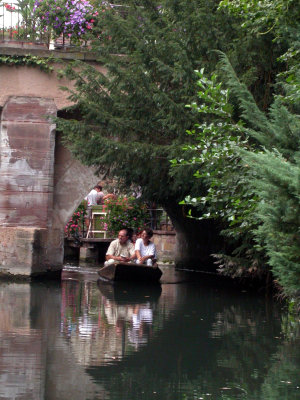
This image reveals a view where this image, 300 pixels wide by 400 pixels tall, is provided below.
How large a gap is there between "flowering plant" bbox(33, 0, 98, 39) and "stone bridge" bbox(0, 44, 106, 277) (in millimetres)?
554

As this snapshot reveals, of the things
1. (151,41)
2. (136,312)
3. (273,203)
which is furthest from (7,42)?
(273,203)

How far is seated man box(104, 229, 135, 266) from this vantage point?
17.5 metres

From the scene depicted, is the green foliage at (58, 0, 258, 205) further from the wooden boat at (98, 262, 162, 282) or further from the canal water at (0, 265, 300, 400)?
the canal water at (0, 265, 300, 400)

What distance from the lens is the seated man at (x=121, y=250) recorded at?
57.5 feet

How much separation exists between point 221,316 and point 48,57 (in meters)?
7.06

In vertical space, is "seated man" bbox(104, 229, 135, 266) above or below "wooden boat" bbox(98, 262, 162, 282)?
above

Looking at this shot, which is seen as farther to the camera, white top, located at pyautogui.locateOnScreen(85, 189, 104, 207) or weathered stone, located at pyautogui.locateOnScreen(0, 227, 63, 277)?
white top, located at pyautogui.locateOnScreen(85, 189, 104, 207)

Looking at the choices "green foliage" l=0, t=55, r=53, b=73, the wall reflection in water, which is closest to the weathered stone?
the wall reflection in water

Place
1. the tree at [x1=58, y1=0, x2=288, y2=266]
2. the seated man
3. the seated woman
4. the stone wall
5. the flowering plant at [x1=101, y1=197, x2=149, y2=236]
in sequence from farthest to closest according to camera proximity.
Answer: the stone wall < the flowering plant at [x1=101, y1=197, x2=149, y2=236] < the seated man < the seated woman < the tree at [x1=58, y1=0, x2=288, y2=266]

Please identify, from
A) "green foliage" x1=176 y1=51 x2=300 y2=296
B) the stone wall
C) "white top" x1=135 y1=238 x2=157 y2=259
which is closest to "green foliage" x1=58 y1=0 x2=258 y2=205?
"green foliage" x1=176 y1=51 x2=300 y2=296

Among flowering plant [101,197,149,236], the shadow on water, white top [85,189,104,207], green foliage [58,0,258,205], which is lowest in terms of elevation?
the shadow on water

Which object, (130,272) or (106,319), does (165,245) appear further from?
(106,319)

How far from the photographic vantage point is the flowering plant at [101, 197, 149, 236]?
80.4 ft

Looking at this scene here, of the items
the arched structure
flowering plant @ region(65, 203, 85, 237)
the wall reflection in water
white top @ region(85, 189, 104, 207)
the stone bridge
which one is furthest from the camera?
white top @ region(85, 189, 104, 207)
